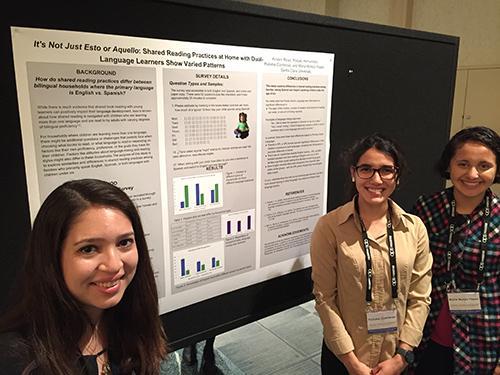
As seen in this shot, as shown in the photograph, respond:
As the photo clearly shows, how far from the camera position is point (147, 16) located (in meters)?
1.29

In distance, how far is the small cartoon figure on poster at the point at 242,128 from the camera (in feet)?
5.16

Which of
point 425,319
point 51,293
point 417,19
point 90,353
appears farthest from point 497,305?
point 417,19

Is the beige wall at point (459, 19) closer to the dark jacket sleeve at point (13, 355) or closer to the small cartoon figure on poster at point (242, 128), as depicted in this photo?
the small cartoon figure on poster at point (242, 128)

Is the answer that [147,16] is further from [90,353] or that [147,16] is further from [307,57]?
[90,353]

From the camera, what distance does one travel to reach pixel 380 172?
1.50 m

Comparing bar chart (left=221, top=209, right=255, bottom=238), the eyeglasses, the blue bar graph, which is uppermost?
the eyeglasses

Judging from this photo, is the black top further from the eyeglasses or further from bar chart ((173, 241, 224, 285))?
the eyeglasses

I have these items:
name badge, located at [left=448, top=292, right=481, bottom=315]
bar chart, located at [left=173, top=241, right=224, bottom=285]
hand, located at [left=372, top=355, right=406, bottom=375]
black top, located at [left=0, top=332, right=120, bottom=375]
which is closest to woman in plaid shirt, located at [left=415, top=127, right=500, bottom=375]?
name badge, located at [left=448, top=292, right=481, bottom=315]

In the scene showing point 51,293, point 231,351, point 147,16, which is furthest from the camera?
point 231,351

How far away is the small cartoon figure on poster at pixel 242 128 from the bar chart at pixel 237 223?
0.32 meters

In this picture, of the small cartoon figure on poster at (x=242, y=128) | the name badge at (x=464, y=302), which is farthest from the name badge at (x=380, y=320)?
the small cartoon figure on poster at (x=242, y=128)

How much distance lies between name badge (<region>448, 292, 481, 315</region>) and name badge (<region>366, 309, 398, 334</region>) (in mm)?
292

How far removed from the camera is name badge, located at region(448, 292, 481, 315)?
1617 millimetres

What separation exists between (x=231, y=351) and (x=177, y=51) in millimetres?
2239
